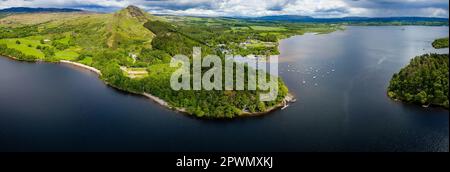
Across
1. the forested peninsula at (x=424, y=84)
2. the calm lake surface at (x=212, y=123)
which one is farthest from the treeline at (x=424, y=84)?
the calm lake surface at (x=212, y=123)

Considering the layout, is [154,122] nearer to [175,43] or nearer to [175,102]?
[175,102]

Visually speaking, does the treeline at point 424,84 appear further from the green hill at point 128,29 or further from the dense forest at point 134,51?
the green hill at point 128,29

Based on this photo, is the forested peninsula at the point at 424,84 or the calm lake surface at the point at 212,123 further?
the forested peninsula at the point at 424,84

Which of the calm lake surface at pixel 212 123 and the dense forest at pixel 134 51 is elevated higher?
the dense forest at pixel 134 51

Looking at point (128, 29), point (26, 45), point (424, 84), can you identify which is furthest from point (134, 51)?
point (424, 84)

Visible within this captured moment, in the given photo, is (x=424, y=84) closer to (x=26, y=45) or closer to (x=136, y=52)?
(x=136, y=52)

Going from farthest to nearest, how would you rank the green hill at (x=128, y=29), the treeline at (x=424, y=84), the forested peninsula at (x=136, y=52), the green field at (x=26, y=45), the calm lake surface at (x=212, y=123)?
the green hill at (x=128, y=29), the green field at (x=26, y=45), the treeline at (x=424, y=84), the forested peninsula at (x=136, y=52), the calm lake surface at (x=212, y=123)

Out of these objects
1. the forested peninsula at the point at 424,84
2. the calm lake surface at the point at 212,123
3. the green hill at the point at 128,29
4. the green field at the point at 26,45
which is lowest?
the calm lake surface at the point at 212,123
